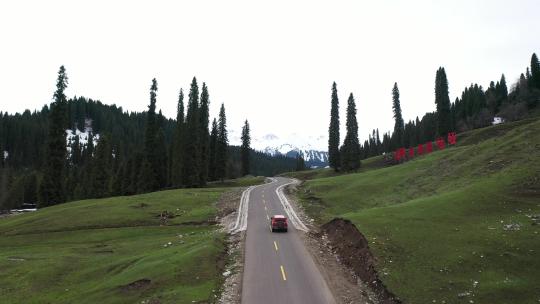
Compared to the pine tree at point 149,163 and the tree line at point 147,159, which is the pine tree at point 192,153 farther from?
the pine tree at point 149,163

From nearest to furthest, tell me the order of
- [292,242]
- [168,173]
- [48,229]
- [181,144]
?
[292,242] < [48,229] < [181,144] < [168,173]

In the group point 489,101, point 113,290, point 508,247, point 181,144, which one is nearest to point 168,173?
point 181,144

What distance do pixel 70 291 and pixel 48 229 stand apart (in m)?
23.5

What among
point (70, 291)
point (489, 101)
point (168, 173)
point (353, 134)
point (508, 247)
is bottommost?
point (70, 291)

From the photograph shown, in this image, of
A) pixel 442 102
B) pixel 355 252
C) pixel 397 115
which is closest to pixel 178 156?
pixel 355 252

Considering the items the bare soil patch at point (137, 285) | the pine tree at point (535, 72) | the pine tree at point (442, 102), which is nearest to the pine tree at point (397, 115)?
the pine tree at point (442, 102)

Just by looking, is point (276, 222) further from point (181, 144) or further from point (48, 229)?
point (181, 144)

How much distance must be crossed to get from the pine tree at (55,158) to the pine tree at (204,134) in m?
26.5

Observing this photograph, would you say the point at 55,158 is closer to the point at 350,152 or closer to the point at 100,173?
the point at 100,173

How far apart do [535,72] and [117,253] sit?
136799mm

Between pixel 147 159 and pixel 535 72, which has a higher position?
pixel 535 72

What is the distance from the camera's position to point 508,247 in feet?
81.0

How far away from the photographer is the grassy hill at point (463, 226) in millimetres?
20797

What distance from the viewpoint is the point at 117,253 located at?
118 feet
